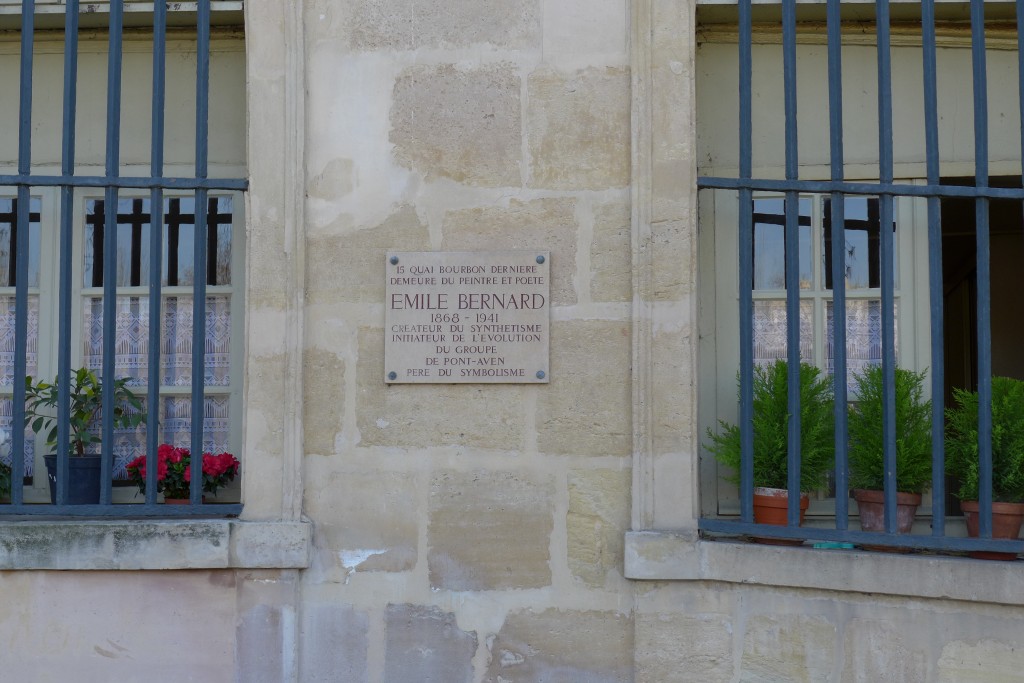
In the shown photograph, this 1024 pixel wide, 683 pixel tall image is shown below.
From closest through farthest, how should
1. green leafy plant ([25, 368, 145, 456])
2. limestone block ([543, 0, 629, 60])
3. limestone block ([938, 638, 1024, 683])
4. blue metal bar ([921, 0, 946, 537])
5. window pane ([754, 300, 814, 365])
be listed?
limestone block ([938, 638, 1024, 683]) < blue metal bar ([921, 0, 946, 537]) < limestone block ([543, 0, 629, 60]) < green leafy plant ([25, 368, 145, 456]) < window pane ([754, 300, 814, 365])

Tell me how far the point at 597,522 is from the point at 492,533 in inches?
15.1

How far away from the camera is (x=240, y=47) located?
15.2 feet

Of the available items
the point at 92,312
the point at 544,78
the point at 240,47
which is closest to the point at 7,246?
the point at 92,312

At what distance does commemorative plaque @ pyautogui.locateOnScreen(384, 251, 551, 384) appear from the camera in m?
3.90

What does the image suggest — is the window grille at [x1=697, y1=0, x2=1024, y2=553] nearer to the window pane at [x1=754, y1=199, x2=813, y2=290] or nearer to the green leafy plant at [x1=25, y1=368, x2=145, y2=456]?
the window pane at [x1=754, y1=199, x2=813, y2=290]

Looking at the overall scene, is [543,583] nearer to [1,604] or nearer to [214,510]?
[214,510]

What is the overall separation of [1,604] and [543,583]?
6.39ft

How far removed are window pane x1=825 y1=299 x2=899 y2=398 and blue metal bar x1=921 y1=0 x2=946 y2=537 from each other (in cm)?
58

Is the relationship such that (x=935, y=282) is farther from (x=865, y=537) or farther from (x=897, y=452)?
(x=865, y=537)

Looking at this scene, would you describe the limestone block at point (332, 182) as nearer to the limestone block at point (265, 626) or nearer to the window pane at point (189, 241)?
the window pane at point (189, 241)

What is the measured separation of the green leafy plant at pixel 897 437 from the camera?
396cm

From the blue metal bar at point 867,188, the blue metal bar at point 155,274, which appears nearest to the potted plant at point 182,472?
the blue metal bar at point 155,274

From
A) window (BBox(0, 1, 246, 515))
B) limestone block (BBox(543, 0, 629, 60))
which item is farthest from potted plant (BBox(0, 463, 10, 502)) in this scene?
limestone block (BBox(543, 0, 629, 60))

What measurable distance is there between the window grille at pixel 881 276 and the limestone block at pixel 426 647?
0.98m
